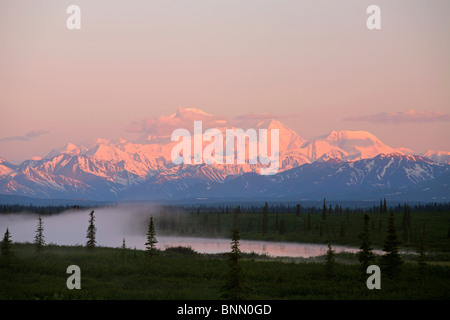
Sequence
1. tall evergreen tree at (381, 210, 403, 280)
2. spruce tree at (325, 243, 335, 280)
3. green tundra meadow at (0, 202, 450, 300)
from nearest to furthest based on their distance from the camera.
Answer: green tundra meadow at (0, 202, 450, 300) → tall evergreen tree at (381, 210, 403, 280) → spruce tree at (325, 243, 335, 280)

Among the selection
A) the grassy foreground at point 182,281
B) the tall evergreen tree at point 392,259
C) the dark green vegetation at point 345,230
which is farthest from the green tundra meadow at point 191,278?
the dark green vegetation at point 345,230

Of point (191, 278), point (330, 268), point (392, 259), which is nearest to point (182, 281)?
point (191, 278)

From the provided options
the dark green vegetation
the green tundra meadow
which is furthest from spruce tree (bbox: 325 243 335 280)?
the dark green vegetation

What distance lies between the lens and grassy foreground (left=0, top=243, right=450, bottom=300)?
4631 cm

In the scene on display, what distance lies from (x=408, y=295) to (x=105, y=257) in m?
37.4

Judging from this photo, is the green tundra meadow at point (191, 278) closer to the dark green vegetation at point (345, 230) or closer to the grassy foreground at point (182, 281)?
the grassy foreground at point (182, 281)

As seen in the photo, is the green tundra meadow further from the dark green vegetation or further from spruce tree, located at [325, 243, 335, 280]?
the dark green vegetation

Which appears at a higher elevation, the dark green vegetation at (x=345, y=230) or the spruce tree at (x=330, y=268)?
the spruce tree at (x=330, y=268)

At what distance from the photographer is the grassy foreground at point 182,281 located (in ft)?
152

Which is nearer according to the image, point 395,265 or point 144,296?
point 144,296

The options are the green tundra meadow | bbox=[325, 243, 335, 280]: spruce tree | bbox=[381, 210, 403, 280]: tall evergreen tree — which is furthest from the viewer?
bbox=[325, 243, 335, 280]: spruce tree
